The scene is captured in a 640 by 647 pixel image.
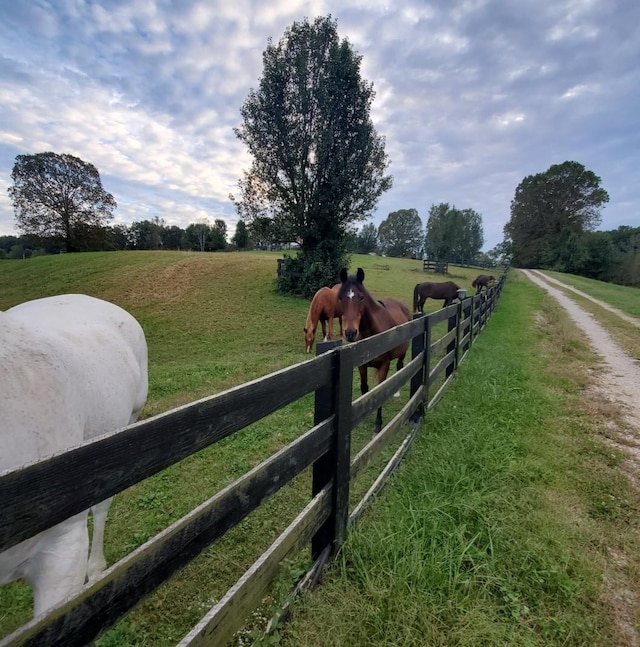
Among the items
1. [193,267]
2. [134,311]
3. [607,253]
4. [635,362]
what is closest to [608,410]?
[635,362]

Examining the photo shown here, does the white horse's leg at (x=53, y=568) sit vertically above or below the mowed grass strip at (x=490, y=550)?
above

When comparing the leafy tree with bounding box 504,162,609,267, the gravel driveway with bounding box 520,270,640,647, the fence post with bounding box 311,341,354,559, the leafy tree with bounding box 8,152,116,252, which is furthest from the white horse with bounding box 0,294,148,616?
the leafy tree with bounding box 504,162,609,267

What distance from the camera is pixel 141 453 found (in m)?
1.03

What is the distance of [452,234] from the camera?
54.1 metres

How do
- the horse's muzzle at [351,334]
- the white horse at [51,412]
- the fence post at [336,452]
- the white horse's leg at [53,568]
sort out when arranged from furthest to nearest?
the horse's muzzle at [351,334] → the fence post at [336,452] → the white horse's leg at [53,568] → the white horse at [51,412]

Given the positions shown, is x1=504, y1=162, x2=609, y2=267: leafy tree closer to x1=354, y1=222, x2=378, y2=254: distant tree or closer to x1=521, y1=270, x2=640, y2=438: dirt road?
x1=354, y1=222, x2=378, y2=254: distant tree

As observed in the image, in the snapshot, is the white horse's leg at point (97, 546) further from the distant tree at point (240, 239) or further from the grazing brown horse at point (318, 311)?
the distant tree at point (240, 239)

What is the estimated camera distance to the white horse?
1.31m

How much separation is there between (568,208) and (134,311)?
6551cm

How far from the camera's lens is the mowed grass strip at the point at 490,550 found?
69.1 inches

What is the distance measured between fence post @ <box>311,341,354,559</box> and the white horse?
121 centimetres

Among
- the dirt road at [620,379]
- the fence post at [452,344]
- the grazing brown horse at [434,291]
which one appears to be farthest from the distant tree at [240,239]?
the fence post at [452,344]

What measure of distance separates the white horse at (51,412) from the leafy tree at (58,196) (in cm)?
4612

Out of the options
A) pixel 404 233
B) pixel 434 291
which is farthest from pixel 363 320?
pixel 404 233
